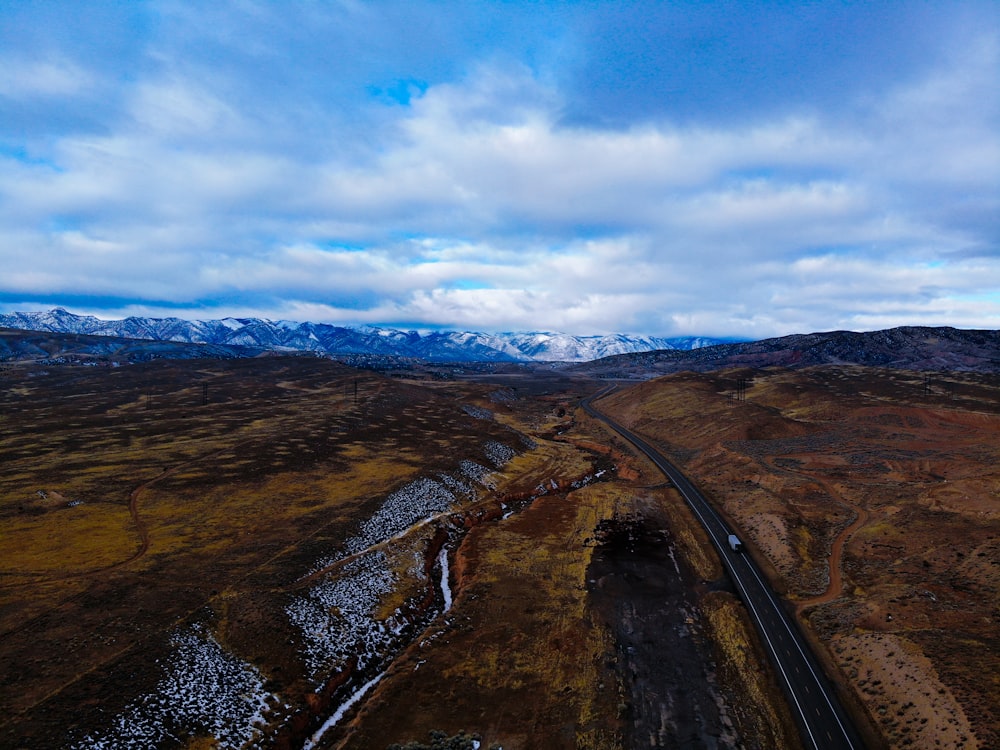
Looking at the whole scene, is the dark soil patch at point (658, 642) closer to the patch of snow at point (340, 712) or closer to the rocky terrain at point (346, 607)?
the rocky terrain at point (346, 607)

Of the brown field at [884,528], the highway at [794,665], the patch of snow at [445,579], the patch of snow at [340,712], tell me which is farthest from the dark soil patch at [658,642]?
the patch of snow at [340,712]

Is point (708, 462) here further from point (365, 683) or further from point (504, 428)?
point (365, 683)

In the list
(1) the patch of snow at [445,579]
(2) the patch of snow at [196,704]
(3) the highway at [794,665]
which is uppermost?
(3) the highway at [794,665]

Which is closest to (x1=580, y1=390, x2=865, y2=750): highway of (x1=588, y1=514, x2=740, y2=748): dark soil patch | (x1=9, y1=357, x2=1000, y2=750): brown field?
(x1=9, y1=357, x2=1000, y2=750): brown field

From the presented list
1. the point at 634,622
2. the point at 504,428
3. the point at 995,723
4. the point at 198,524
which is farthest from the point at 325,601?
the point at 504,428

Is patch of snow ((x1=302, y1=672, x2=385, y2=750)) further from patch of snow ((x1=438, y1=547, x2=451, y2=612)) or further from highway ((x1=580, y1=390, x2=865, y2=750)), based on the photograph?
highway ((x1=580, y1=390, x2=865, y2=750))

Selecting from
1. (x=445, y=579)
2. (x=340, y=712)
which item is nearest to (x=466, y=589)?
(x=445, y=579)

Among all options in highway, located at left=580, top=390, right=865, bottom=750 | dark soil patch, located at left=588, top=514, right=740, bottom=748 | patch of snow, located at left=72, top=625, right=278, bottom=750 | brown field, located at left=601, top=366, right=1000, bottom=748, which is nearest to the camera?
patch of snow, located at left=72, top=625, right=278, bottom=750
